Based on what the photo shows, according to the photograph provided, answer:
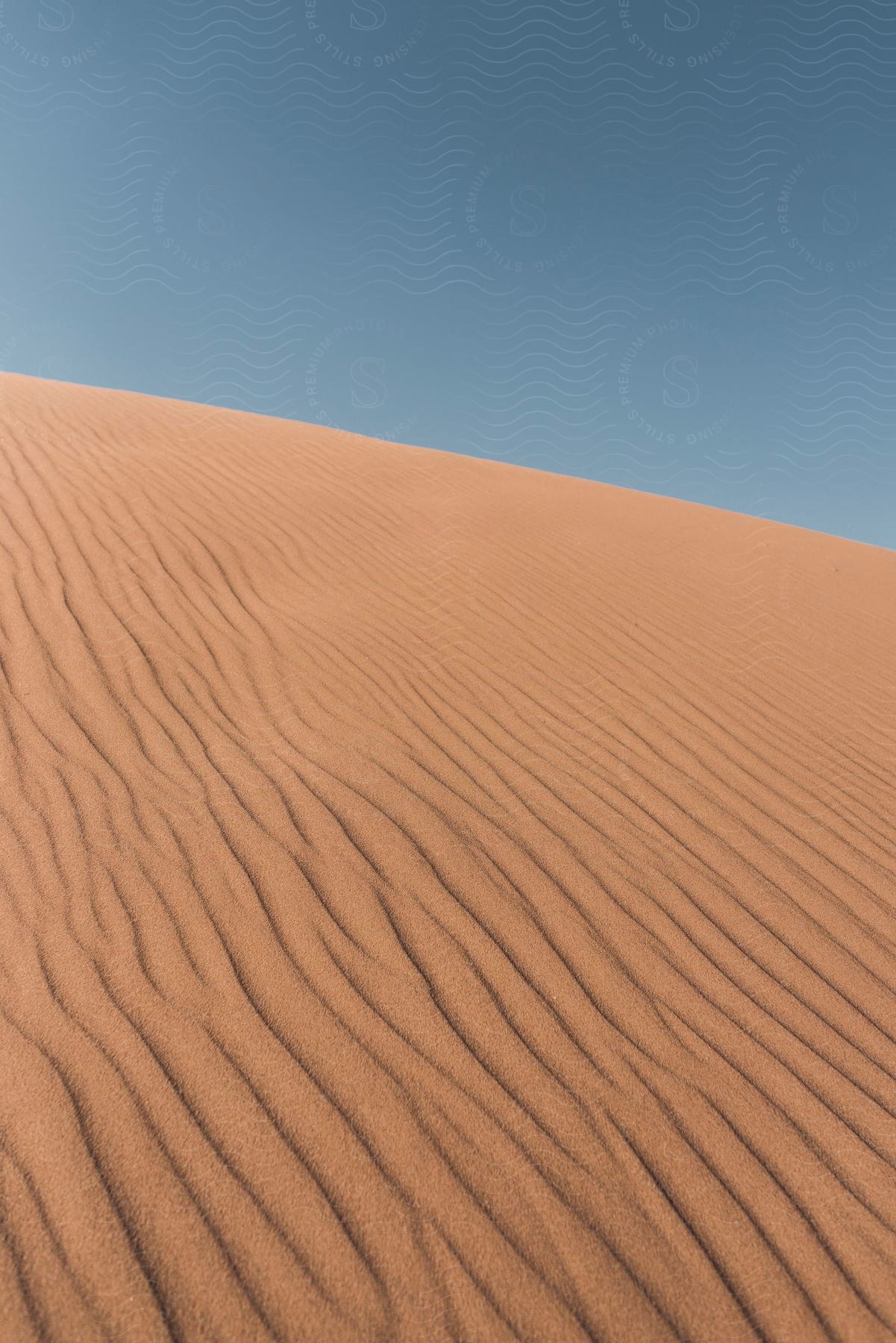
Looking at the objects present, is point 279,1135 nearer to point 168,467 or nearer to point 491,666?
point 491,666

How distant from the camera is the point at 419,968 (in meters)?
2.82

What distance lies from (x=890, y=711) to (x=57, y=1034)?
5.56 m

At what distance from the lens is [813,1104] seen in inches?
100

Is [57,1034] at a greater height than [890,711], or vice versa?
[890,711]

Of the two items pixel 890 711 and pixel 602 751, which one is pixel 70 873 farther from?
pixel 890 711

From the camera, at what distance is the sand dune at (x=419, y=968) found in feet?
6.32

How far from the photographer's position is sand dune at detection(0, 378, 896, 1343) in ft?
6.32

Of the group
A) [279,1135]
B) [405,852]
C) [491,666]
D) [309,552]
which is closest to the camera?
[279,1135]

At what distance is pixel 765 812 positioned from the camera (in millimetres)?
4238

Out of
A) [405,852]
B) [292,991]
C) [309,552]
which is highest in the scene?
[309,552]

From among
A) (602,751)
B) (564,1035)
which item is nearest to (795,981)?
(564,1035)

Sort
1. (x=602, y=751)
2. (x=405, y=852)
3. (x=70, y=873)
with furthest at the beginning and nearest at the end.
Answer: (x=602, y=751) → (x=405, y=852) → (x=70, y=873)

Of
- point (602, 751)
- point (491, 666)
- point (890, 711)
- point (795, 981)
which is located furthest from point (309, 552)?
point (795, 981)

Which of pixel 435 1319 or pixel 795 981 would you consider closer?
pixel 435 1319
